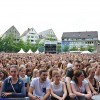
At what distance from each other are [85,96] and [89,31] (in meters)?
180

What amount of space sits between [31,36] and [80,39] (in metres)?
27.0

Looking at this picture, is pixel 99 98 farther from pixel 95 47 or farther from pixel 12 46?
pixel 95 47

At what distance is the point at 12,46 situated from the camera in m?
124

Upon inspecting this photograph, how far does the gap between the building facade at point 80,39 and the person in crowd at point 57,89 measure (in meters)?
172

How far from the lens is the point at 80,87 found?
350 inches

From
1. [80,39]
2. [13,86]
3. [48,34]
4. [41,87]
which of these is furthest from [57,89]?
[48,34]

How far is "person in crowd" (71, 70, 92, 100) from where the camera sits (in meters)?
8.64

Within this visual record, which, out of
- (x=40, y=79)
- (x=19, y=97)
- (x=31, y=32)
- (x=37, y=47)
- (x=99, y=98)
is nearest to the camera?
(x=99, y=98)

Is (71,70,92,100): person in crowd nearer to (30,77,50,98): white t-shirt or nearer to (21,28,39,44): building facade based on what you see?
(30,77,50,98): white t-shirt

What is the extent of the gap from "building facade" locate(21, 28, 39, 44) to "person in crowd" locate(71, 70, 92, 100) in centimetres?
16298

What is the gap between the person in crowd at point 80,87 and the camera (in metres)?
8.64

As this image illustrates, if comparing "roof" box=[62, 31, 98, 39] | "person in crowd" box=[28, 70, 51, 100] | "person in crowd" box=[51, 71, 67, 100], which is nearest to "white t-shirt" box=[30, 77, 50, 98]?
"person in crowd" box=[28, 70, 51, 100]

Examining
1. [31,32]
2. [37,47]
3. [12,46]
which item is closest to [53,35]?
[31,32]

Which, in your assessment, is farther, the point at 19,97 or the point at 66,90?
the point at 66,90
